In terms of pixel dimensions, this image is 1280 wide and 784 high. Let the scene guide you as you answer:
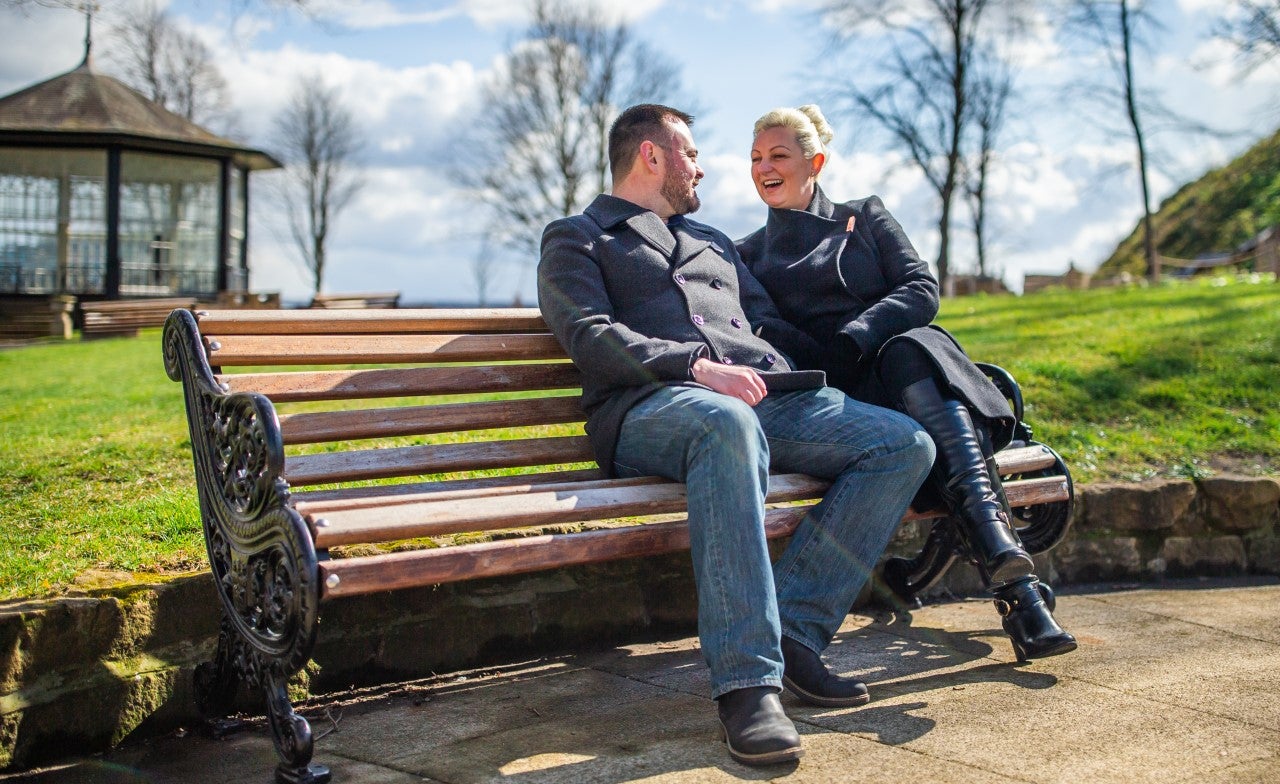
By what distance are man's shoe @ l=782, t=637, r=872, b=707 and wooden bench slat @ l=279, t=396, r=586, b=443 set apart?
108cm

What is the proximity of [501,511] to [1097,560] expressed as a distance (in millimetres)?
3116

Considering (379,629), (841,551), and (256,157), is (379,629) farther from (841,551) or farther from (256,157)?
(256,157)

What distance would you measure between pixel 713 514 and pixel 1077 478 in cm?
285

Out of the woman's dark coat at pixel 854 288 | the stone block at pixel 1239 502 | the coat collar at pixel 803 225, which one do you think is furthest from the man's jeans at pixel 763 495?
the stone block at pixel 1239 502

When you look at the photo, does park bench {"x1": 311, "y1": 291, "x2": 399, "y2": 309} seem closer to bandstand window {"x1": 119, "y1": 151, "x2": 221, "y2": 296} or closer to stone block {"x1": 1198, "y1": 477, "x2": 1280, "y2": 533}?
bandstand window {"x1": 119, "y1": 151, "x2": 221, "y2": 296}

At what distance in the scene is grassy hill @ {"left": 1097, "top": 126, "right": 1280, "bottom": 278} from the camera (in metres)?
38.8

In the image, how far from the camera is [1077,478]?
520 centimetres

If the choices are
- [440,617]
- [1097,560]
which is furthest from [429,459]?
[1097,560]

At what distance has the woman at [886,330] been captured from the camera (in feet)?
11.5

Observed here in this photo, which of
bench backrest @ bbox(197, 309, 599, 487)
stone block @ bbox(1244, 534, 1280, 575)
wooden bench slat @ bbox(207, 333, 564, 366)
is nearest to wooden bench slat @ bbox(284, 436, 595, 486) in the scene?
bench backrest @ bbox(197, 309, 599, 487)

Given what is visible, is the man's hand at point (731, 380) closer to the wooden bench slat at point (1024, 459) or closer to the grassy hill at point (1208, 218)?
the wooden bench slat at point (1024, 459)

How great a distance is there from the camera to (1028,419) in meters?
6.11

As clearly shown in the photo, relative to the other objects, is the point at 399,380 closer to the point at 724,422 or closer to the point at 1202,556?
the point at 724,422

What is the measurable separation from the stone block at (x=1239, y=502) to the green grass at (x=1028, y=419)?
23cm
